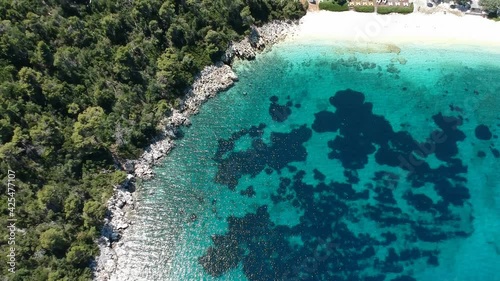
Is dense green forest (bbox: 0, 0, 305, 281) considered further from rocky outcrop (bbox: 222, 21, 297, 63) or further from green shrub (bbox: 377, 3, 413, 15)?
green shrub (bbox: 377, 3, 413, 15)

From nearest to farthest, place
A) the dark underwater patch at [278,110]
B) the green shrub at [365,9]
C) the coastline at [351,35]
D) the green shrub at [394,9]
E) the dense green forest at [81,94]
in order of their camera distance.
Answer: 1. the dense green forest at [81,94]
2. the dark underwater patch at [278,110]
3. the coastline at [351,35]
4. the green shrub at [394,9]
5. the green shrub at [365,9]

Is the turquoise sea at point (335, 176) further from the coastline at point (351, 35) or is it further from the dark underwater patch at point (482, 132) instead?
the coastline at point (351, 35)

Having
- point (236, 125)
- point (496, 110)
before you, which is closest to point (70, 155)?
point (236, 125)

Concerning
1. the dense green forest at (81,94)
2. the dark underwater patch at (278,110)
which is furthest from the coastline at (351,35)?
the dark underwater patch at (278,110)

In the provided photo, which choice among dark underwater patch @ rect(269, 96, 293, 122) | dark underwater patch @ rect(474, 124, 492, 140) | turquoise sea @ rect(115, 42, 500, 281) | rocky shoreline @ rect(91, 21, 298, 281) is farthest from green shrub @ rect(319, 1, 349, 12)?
dark underwater patch @ rect(474, 124, 492, 140)

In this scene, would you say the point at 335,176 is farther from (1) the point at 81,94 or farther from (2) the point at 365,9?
(1) the point at 81,94

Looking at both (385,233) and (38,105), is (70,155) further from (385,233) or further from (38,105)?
(385,233)
